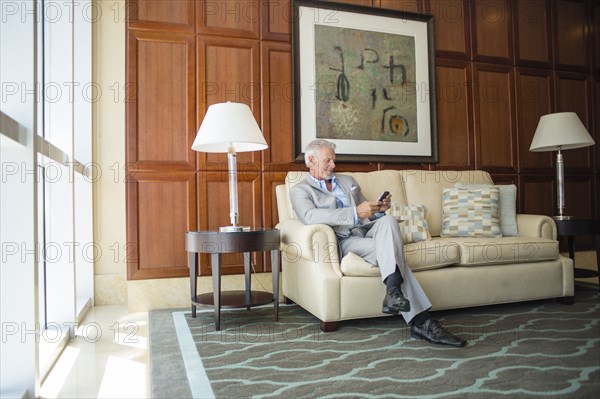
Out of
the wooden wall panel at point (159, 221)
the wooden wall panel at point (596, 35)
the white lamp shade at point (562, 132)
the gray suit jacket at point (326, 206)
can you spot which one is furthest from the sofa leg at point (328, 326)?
the wooden wall panel at point (596, 35)

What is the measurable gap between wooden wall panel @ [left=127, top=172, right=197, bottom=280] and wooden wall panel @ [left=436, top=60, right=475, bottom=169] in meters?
2.26

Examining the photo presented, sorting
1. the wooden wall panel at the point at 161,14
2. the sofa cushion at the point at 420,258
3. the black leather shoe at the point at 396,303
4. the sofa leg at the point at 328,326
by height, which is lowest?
the sofa leg at the point at 328,326

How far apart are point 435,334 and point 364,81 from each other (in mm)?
2348

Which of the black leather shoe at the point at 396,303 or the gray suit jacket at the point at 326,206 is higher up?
the gray suit jacket at the point at 326,206

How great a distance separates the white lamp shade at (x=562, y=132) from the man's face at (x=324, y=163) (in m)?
2.06

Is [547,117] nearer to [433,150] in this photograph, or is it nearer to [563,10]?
[433,150]

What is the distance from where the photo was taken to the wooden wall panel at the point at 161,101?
3.43 meters

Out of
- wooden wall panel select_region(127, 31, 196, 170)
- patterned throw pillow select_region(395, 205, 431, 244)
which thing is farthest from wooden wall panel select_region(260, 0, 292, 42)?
patterned throw pillow select_region(395, 205, 431, 244)

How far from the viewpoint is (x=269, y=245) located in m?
2.88

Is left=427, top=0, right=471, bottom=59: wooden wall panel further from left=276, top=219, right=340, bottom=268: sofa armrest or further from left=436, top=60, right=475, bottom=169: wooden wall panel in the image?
left=276, top=219, right=340, bottom=268: sofa armrest

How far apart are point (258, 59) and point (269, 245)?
1.62m

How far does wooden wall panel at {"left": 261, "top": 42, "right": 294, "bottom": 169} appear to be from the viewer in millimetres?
3703

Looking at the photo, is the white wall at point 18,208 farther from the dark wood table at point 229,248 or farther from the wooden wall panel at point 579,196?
the wooden wall panel at point 579,196

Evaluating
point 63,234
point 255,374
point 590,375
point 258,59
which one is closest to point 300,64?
point 258,59
